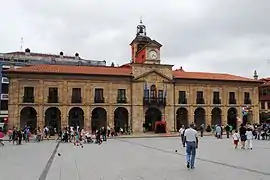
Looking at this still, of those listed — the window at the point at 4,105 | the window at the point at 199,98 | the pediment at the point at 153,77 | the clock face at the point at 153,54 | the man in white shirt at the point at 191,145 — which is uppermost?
the clock face at the point at 153,54

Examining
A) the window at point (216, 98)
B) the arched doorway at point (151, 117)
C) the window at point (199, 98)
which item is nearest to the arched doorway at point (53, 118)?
the arched doorway at point (151, 117)

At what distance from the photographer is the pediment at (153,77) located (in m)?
46.9

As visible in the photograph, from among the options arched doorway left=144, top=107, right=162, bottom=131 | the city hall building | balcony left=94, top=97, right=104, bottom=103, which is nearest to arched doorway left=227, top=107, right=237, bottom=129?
the city hall building

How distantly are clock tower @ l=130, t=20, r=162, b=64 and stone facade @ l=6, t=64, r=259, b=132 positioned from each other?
159 centimetres

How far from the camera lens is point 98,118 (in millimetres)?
46844

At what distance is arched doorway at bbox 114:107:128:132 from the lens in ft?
155

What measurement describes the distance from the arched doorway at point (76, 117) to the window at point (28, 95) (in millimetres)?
5500

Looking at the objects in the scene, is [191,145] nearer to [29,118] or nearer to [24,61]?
[29,118]

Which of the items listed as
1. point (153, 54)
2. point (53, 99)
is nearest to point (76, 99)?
point (53, 99)

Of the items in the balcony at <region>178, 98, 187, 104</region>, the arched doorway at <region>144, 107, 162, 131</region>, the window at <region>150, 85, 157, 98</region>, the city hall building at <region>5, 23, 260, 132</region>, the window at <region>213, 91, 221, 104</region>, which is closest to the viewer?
the city hall building at <region>5, 23, 260, 132</region>

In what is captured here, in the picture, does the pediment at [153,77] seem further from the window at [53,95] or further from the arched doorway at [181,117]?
the window at [53,95]

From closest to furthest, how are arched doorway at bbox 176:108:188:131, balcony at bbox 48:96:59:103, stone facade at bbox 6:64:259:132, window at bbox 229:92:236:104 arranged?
stone facade at bbox 6:64:259:132 → balcony at bbox 48:96:59:103 → arched doorway at bbox 176:108:188:131 → window at bbox 229:92:236:104

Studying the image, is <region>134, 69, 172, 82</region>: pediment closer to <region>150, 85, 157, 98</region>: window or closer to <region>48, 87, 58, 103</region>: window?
<region>150, 85, 157, 98</region>: window

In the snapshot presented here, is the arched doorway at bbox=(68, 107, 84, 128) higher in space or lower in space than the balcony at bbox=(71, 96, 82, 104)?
lower
